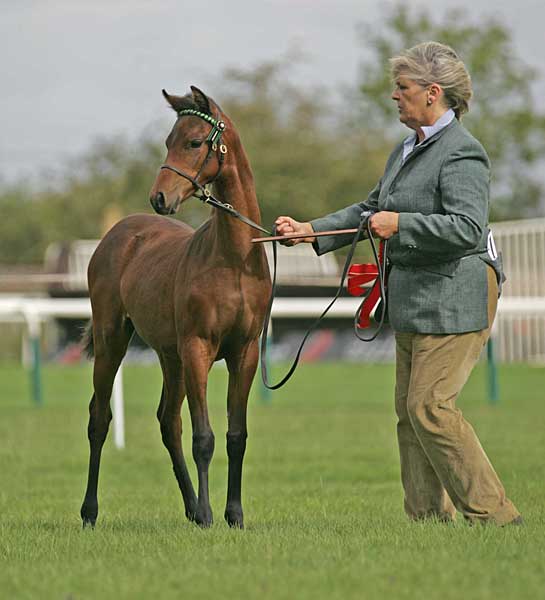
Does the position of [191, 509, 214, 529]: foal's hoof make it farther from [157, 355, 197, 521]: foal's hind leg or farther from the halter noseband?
the halter noseband

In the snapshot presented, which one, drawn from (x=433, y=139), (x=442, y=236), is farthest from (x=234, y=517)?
(x=433, y=139)

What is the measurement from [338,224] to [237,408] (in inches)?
45.0

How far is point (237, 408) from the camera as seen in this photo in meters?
7.14

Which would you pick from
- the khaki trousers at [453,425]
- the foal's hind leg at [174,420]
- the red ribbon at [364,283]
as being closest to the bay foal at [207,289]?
the foal's hind leg at [174,420]

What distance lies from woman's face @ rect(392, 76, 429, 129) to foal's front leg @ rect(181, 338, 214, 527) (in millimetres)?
1630

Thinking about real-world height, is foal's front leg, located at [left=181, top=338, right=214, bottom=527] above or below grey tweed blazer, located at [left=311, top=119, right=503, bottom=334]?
below

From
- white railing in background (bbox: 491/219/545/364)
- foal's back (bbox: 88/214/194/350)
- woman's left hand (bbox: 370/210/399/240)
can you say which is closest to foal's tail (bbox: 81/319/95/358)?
foal's back (bbox: 88/214/194/350)

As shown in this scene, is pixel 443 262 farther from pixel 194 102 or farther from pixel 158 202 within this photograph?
pixel 194 102

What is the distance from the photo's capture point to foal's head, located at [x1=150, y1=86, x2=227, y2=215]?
6773 mm

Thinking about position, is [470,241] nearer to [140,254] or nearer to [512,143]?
[140,254]

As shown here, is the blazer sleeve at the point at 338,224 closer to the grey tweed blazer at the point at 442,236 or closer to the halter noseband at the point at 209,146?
the grey tweed blazer at the point at 442,236

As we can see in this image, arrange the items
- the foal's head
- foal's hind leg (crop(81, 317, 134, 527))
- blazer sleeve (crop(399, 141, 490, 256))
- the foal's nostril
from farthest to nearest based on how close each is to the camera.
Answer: foal's hind leg (crop(81, 317, 134, 527)) → the foal's head → the foal's nostril → blazer sleeve (crop(399, 141, 490, 256))

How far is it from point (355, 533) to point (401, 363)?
928mm

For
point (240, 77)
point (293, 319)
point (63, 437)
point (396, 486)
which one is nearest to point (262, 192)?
point (240, 77)
